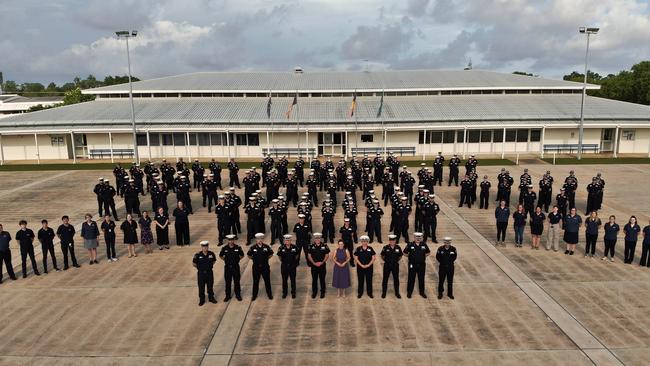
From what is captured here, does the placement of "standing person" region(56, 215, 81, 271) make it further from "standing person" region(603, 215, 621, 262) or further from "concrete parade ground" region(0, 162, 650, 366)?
"standing person" region(603, 215, 621, 262)

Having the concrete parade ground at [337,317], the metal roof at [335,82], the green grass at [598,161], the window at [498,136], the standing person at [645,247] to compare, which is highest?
the metal roof at [335,82]

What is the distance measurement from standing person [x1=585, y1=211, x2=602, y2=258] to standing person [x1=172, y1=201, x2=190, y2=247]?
38.2 ft

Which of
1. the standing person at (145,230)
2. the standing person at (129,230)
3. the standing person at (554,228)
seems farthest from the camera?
the standing person at (554,228)

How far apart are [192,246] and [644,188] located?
2154cm

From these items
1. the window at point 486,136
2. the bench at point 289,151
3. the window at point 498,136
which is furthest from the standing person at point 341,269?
the window at point 498,136

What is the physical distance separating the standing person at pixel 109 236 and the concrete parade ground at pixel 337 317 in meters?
0.28

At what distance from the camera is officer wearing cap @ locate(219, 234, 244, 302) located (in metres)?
10.2

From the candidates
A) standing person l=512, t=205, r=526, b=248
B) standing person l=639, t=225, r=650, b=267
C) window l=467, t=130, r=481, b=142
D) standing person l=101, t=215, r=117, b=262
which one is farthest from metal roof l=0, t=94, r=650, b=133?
standing person l=639, t=225, r=650, b=267

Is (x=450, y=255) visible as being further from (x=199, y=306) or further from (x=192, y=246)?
(x=192, y=246)

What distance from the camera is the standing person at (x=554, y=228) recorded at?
13.5 metres

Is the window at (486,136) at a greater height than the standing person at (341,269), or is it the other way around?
the window at (486,136)

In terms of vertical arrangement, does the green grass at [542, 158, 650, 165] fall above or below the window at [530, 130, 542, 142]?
below

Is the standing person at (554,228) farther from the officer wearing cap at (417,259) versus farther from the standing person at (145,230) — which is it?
the standing person at (145,230)

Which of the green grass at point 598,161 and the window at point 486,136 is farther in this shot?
the window at point 486,136
